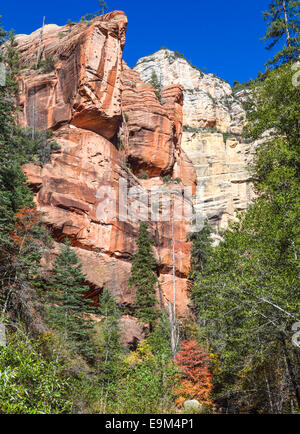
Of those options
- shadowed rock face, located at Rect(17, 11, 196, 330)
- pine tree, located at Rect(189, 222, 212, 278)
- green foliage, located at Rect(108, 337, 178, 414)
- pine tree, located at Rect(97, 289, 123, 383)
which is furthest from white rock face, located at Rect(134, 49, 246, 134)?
green foliage, located at Rect(108, 337, 178, 414)

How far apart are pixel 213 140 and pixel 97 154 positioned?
32.2 meters

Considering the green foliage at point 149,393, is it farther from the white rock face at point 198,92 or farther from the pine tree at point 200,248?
the white rock face at point 198,92

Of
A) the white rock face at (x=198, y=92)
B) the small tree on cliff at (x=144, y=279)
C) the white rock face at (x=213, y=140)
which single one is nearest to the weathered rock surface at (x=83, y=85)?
the small tree on cliff at (x=144, y=279)

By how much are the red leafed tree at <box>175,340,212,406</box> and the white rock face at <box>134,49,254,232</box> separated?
27.9 metres

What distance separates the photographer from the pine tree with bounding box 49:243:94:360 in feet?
65.1

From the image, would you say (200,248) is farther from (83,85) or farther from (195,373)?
(83,85)

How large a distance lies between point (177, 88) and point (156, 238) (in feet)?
83.6

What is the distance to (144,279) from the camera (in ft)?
94.8

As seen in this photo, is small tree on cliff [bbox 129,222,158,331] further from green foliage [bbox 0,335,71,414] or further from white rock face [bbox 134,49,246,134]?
white rock face [bbox 134,49,246,134]

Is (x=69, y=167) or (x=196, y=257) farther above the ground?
(x=69, y=167)

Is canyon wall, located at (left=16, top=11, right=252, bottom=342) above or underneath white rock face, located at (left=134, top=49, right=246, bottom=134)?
underneath
